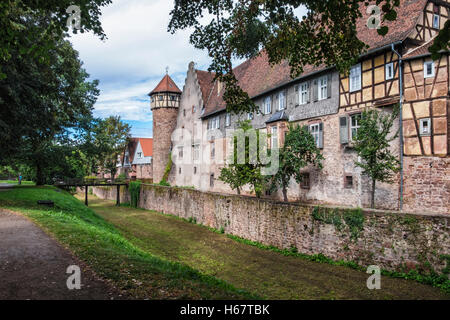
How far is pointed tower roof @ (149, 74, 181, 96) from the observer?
4153 cm

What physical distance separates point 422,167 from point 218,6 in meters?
13.2

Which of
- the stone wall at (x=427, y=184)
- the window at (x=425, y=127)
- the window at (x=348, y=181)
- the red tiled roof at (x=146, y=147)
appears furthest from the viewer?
the red tiled roof at (x=146, y=147)

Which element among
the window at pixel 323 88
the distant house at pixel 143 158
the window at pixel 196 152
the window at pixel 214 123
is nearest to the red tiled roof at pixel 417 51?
the window at pixel 323 88

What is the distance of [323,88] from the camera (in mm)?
20719

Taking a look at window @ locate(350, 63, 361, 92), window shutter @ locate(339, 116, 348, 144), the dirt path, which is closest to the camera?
the dirt path

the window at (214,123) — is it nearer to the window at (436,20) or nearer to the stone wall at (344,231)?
the stone wall at (344,231)

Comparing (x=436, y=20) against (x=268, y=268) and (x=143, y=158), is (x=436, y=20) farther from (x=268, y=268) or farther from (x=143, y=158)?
(x=143, y=158)

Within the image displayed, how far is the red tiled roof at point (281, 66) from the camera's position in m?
17.1

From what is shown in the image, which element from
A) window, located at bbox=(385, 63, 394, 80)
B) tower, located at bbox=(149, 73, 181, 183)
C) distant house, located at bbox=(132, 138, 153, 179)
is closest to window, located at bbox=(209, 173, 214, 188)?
tower, located at bbox=(149, 73, 181, 183)

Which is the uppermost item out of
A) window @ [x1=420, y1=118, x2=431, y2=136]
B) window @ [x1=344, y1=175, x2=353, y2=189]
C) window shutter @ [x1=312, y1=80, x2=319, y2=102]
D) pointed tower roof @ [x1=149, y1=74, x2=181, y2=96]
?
pointed tower roof @ [x1=149, y1=74, x2=181, y2=96]

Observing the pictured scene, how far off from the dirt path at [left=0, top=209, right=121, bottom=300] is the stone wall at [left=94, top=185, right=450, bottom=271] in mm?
10040

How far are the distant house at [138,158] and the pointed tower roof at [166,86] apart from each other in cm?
1670

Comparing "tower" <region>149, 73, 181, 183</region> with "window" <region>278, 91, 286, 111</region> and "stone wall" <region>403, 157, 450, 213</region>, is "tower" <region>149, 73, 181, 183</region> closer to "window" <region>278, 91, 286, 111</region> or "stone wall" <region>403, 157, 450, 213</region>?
"window" <region>278, 91, 286, 111</region>
